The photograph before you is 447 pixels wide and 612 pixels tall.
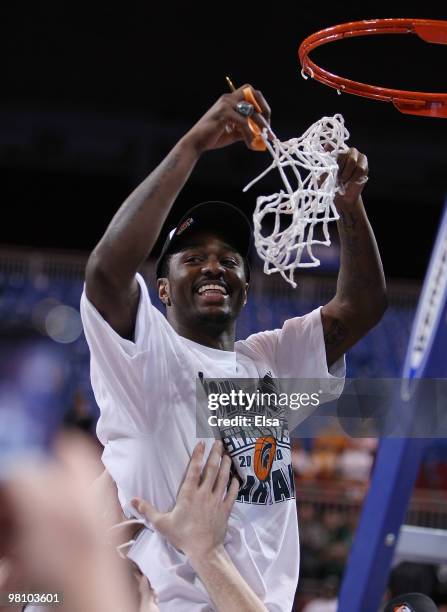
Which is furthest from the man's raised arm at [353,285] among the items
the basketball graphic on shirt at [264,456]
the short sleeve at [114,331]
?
the short sleeve at [114,331]

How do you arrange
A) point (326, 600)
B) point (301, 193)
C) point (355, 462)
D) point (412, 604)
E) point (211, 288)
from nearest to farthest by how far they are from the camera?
point (301, 193) < point (211, 288) < point (412, 604) < point (326, 600) < point (355, 462)

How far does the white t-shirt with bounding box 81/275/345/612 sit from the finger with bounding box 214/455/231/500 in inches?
2.5

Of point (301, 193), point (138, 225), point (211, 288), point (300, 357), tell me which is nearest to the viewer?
point (138, 225)

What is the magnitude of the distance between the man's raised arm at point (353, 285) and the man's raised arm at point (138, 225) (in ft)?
1.88

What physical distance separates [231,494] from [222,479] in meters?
0.05

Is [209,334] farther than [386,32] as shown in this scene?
No

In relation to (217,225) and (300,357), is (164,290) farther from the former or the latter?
(300,357)

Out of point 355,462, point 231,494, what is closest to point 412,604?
point 231,494

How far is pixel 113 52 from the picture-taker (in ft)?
38.0

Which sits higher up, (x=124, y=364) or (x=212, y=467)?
(x=124, y=364)

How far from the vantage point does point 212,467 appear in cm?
260

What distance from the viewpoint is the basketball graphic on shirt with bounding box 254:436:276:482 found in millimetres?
2707

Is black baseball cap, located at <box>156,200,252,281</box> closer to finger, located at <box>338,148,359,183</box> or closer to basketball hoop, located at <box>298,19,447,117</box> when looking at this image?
finger, located at <box>338,148,359,183</box>

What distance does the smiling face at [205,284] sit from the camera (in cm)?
288
